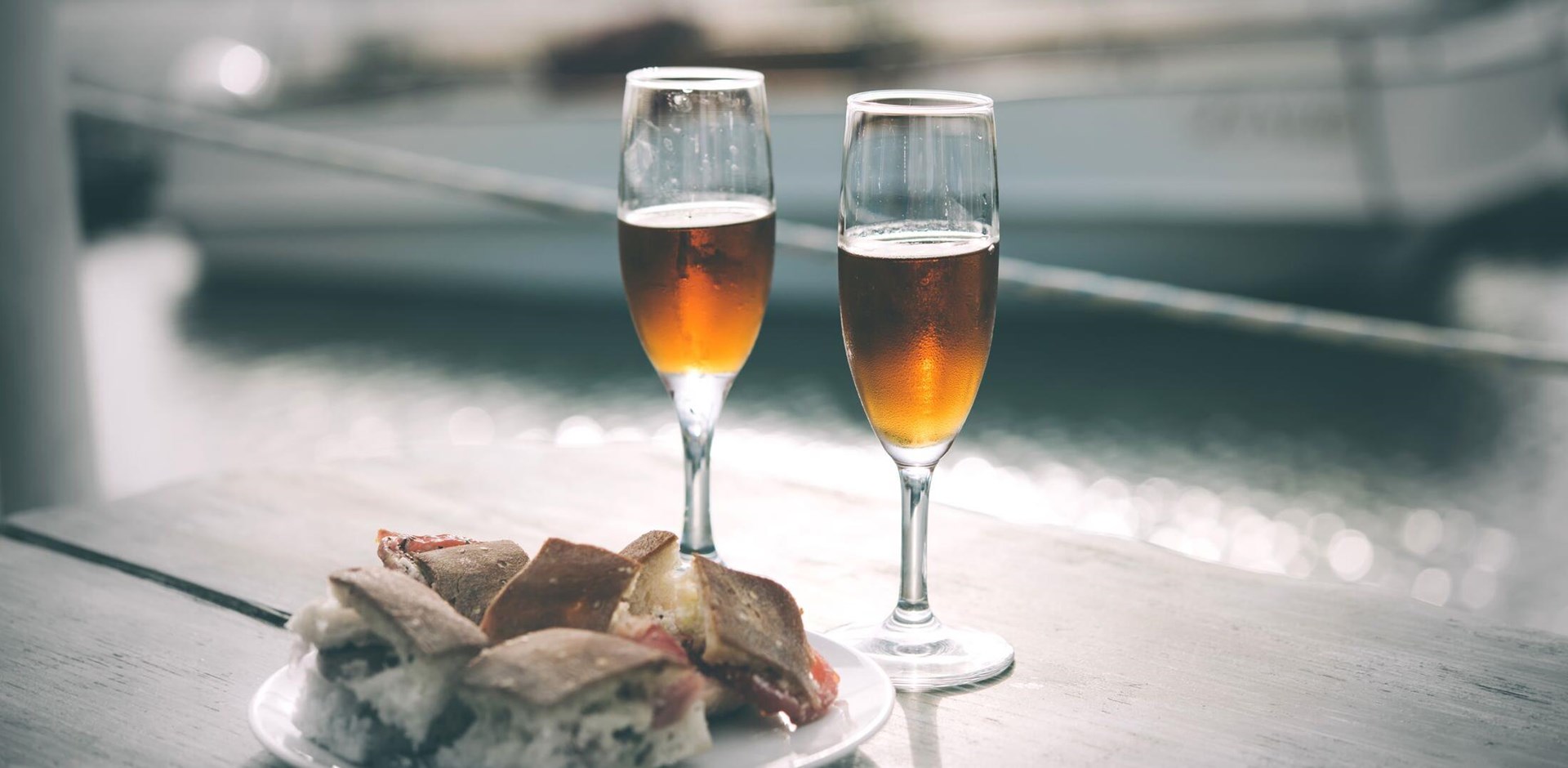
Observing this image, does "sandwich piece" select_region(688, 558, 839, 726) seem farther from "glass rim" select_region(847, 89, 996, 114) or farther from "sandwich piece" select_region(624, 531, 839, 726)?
"glass rim" select_region(847, 89, 996, 114)

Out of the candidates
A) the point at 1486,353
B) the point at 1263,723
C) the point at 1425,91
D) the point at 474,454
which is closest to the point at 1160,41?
the point at 1425,91

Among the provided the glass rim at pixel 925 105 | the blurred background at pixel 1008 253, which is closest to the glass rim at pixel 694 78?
the glass rim at pixel 925 105

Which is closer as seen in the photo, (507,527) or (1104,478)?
(507,527)

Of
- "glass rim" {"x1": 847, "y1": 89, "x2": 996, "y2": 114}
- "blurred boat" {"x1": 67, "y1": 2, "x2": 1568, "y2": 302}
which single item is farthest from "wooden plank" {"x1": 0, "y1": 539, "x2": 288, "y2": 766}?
"blurred boat" {"x1": 67, "y1": 2, "x2": 1568, "y2": 302}

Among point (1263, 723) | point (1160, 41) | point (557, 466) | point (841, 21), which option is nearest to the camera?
point (1263, 723)

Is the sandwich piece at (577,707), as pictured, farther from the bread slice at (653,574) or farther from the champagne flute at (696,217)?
the champagne flute at (696,217)

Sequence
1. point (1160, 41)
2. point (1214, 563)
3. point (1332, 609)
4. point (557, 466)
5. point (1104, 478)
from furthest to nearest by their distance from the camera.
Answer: point (1160, 41), point (1104, 478), point (557, 466), point (1214, 563), point (1332, 609)

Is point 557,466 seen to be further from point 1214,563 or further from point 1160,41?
point 1160,41
